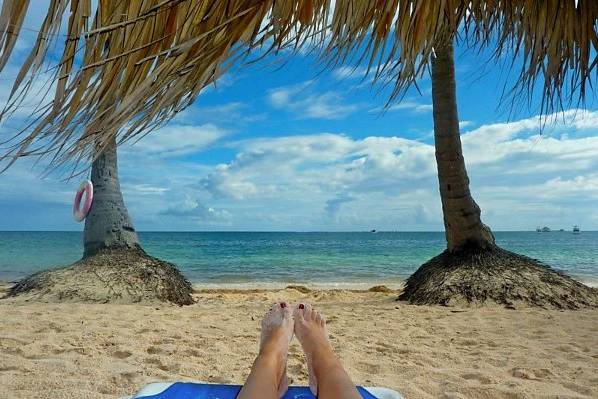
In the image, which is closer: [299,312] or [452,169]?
[299,312]

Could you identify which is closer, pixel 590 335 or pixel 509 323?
pixel 590 335

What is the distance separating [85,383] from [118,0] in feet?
6.69

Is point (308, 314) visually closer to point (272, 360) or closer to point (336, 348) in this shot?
point (272, 360)

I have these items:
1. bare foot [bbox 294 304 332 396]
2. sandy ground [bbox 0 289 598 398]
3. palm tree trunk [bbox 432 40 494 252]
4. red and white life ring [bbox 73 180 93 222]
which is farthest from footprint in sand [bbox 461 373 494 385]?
red and white life ring [bbox 73 180 93 222]

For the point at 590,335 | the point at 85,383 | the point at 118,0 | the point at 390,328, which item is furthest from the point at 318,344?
the point at 590,335

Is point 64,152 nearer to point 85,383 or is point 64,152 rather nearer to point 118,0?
point 118,0

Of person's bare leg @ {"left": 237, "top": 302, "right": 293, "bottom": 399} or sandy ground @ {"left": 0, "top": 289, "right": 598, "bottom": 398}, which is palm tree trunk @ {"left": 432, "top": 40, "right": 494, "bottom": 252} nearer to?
sandy ground @ {"left": 0, "top": 289, "right": 598, "bottom": 398}

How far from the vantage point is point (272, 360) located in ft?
7.47

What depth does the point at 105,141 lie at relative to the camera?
1428 millimetres

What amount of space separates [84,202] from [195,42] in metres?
5.86

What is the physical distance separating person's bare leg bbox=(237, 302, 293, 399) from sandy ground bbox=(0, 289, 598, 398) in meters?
0.38

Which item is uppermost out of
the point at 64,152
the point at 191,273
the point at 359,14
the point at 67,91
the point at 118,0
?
the point at 359,14

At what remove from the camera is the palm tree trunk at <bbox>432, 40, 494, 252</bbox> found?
6.15m

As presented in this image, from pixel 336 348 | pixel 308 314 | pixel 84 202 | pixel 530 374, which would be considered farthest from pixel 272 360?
pixel 84 202
